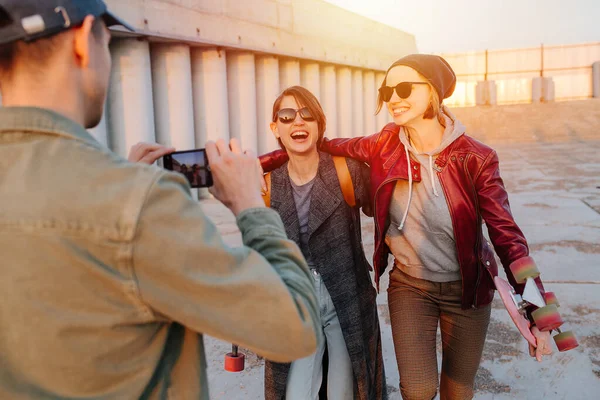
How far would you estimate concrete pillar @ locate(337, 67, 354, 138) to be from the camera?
14227 mm

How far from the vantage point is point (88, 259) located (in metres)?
1.01

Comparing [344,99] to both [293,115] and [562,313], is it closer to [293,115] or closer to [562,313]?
[562,313]

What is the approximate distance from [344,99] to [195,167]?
43.2ft

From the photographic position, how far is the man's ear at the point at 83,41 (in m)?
1.15

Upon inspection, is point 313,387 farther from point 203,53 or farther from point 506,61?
point 506,61

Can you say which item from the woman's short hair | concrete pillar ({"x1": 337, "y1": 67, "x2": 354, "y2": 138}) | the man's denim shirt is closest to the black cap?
the man's denim shirt

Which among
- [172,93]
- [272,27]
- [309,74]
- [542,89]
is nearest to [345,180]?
[172,93]

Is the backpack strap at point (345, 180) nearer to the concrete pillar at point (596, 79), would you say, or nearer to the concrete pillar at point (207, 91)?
the concrete pillar at point (207, 91)

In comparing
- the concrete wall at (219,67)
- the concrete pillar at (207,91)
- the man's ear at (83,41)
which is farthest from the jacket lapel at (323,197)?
the concrete pillar at (207,91)

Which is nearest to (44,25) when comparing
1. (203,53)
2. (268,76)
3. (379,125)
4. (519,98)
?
(203,53)

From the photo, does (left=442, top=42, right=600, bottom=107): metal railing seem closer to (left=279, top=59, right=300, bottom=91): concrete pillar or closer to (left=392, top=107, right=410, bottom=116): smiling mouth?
(left=279, top=59, right=300, bottom=91): concrete pillar

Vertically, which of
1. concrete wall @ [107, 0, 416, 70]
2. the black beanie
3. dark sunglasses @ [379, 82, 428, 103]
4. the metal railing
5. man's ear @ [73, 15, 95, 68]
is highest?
the metal railing

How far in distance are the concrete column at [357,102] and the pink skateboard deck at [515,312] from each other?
12.6 metres

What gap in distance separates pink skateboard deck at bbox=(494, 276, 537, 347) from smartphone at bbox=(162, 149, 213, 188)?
1565 millimetres
